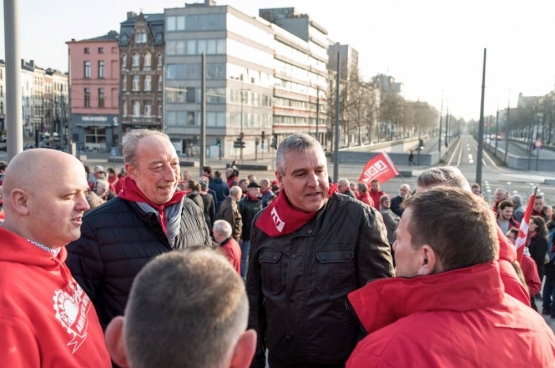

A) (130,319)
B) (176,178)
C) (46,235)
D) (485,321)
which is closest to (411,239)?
(485,321)

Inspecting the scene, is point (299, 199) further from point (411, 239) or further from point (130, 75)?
point (130, 75)

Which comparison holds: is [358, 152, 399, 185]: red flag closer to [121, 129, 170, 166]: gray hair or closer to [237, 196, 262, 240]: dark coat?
[237, 196, 262, 240]: dark coat

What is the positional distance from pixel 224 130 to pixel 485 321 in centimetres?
5485

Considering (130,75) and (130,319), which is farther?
(130,75)

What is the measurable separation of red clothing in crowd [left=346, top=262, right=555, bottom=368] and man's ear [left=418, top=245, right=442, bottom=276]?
54 mm

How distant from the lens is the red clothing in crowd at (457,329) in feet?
5.83

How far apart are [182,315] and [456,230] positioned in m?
1.06

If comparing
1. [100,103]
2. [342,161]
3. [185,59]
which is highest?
[185,59]

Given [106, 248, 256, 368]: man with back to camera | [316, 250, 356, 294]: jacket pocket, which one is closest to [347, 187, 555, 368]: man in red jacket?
[106, 248, 256, 368]: man with back to camera

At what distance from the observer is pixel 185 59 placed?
57.0m

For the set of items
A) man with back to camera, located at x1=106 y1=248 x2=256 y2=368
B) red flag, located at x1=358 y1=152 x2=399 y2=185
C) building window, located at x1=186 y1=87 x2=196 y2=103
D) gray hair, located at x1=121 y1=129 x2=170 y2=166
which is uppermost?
building window, located at x1=186 y1=87 x2=196 y2=103

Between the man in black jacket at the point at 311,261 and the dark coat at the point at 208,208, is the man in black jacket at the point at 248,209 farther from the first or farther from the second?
the man in black jacket at the point at 311,261

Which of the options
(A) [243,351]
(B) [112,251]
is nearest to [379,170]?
(B) [112,251]

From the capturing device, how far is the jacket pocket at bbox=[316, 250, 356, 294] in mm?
3113
